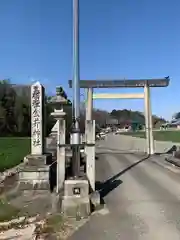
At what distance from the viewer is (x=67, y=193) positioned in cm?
859

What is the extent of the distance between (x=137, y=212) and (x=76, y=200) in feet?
4.81

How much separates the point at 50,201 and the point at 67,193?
6.00 ft

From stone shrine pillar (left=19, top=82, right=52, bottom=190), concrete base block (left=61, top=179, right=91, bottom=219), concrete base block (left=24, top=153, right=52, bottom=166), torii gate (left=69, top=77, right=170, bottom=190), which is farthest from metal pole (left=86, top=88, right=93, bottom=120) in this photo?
concrete base block (left=61, top=179, right=91, bottom=219)

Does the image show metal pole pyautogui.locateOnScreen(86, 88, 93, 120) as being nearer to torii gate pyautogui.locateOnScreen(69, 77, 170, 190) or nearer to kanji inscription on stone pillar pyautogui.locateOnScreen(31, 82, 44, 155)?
torii gate pyautogui.locateOnScreen(69, 77, 170, 190)

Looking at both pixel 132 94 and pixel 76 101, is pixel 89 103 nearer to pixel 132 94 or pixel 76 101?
pixel 132 94

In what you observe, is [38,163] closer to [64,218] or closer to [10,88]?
[64,218]

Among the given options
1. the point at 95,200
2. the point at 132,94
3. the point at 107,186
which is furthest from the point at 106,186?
the point at 132,94

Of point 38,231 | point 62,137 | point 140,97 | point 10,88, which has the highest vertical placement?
point 10,88

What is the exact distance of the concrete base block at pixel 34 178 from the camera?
12.1m

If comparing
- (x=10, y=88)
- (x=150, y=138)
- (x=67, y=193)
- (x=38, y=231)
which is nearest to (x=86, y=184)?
(x=67, y=193)

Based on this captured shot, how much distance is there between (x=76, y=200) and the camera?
845 cm

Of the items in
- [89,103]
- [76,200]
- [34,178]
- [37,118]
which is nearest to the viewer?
[76,200]

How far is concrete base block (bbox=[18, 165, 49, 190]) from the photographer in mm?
12117

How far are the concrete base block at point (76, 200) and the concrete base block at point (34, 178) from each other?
3.56 m
